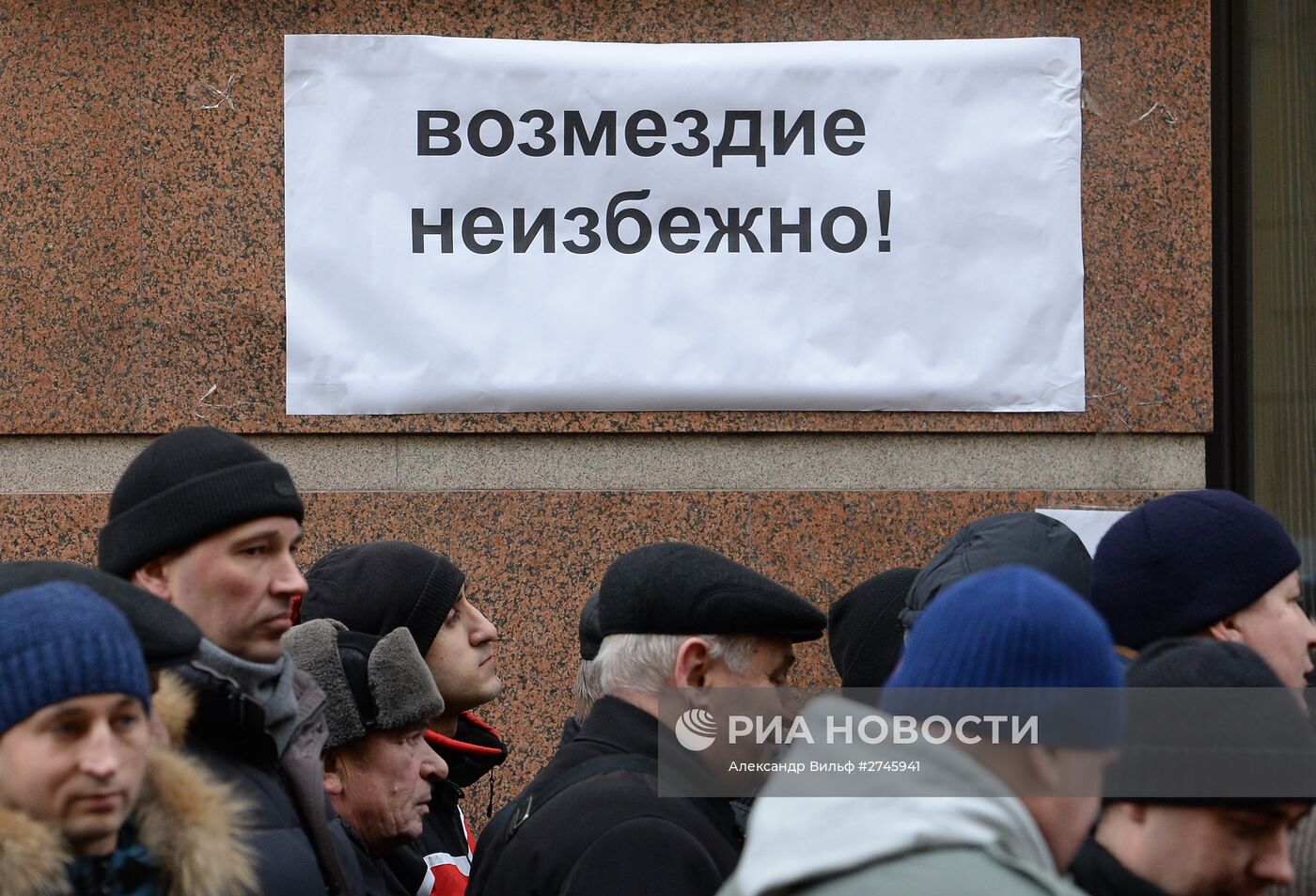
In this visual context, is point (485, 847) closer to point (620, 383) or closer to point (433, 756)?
point (433, 756)

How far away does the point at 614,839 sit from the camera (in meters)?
2.40

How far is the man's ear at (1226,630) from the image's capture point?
2713 millimetres

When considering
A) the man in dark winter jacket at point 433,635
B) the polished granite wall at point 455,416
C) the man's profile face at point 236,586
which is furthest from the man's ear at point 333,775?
the polished granite wall at point 455,416

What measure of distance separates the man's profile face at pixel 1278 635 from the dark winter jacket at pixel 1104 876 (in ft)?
2.56

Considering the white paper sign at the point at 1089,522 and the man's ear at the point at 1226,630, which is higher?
the white paper sign at the point at 1089,522

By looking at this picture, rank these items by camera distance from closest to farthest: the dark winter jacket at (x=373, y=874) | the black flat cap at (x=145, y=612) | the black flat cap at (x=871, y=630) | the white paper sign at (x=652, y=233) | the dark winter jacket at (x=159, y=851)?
the dark winter jacket at (x=159, y=851) → the black flat cap at (x=145, y=612) → the dark winter jacket at (x=373, y=874) → the black flat cap at (x=871, y=630) → the white paper sign at (x=652, y=233)

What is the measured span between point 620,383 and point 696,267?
16.4 inches

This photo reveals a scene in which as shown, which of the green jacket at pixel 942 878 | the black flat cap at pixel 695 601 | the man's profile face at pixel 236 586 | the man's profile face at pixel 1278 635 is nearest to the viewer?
the green jacket at pixel 942 878

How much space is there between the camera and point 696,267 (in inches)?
179

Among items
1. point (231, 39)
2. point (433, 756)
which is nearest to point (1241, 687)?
point (433, 756)

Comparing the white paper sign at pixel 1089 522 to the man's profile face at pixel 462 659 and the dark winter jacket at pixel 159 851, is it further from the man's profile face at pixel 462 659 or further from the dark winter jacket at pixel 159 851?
the dark winter jacket at pixel 159 851

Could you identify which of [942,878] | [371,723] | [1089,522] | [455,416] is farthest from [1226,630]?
[455,416]

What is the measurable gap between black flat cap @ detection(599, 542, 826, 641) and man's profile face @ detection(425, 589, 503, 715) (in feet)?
2.43

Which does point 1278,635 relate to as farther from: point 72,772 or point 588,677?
point 72,772
